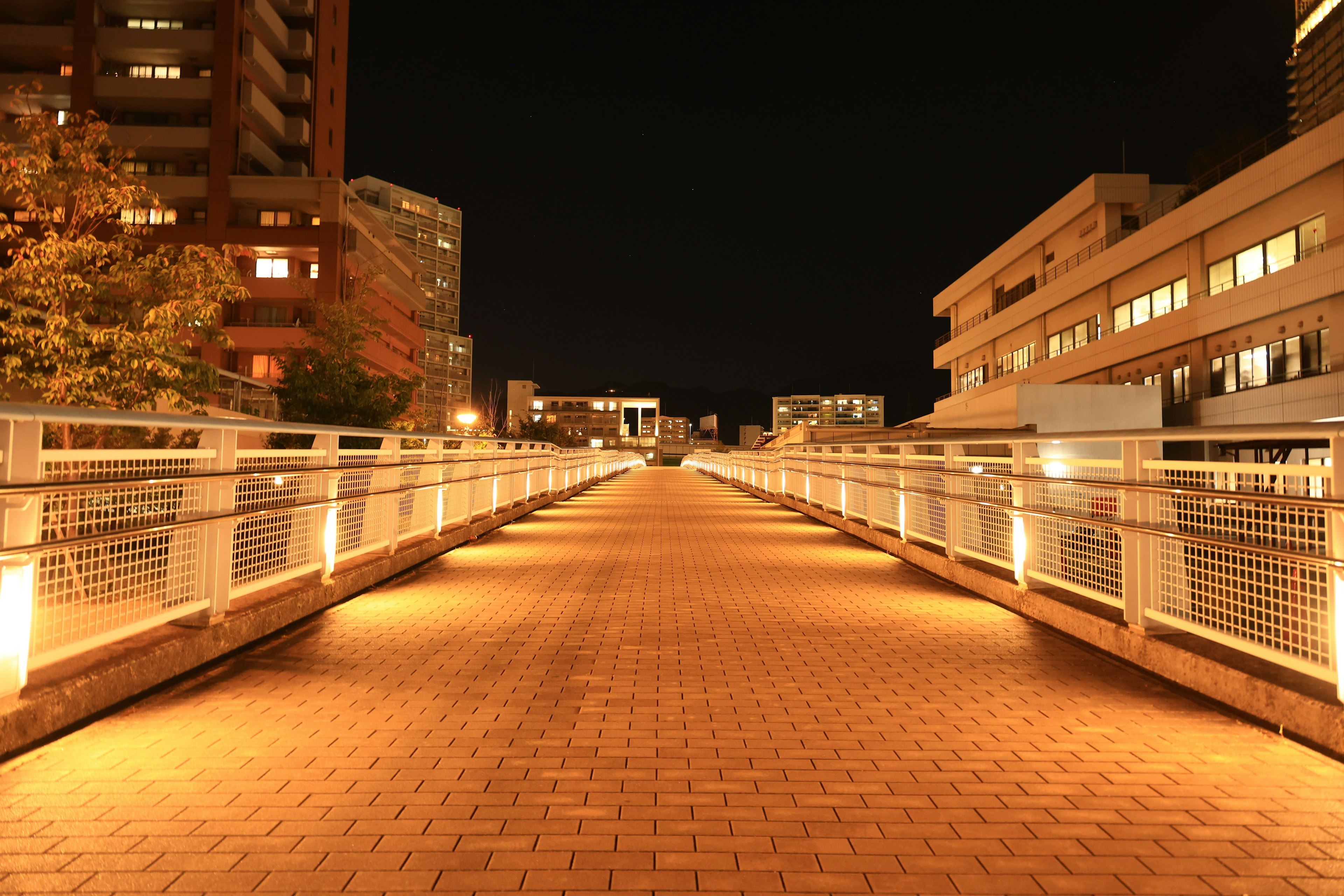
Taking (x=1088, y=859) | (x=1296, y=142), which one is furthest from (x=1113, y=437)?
(x=1296, y=142)

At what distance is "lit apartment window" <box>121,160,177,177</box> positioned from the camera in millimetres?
46844

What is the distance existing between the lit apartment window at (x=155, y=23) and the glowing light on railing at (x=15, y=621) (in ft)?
179

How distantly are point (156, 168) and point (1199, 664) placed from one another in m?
55.6

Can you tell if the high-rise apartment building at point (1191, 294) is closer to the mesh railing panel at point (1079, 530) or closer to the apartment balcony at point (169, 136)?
the mesh railing panel at point (1079, 530)

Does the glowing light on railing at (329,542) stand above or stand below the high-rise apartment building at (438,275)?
below

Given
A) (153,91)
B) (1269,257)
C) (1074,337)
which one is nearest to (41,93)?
(153,91)

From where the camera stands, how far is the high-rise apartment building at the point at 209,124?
148 feet

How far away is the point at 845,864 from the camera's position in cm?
270

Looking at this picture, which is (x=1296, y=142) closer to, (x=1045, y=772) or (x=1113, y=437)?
(x=1113, y=437)

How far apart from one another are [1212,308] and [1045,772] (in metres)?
39.5

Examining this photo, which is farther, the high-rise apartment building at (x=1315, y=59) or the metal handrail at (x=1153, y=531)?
the high-rise apartment building at (x=1315, y=59)

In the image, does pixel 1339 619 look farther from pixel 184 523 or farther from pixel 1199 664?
pixel 184 523

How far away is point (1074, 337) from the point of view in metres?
49.5

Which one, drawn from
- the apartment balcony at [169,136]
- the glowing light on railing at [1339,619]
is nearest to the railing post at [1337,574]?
the glowing light on railing at [1339,619]
